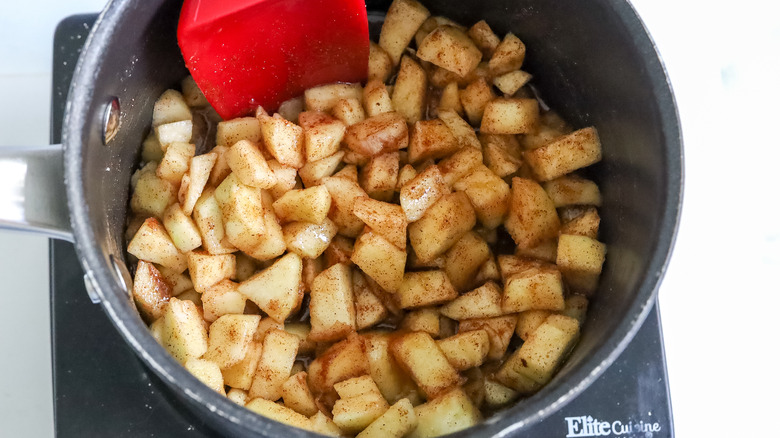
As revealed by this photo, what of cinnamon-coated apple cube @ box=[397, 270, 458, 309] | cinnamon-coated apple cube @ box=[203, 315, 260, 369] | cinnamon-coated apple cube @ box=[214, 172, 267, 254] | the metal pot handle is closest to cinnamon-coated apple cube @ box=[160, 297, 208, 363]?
cinnamon-coated apple cube @ box=[203, 315, 260, 369]

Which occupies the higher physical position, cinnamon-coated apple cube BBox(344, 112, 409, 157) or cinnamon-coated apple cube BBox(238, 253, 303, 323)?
cinnamon-coated apple cube BBox(344, 112, 409, 157)

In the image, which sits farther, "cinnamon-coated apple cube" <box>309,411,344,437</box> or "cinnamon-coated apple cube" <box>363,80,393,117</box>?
"cinnamon-coated apple cube" <box>363,80,393,117</box>

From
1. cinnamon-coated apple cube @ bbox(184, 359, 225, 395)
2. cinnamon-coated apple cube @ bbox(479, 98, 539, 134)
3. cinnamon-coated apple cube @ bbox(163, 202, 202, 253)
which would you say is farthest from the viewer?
cinnamon-coated apple cube @ bbox(479, 98, 539, 134)

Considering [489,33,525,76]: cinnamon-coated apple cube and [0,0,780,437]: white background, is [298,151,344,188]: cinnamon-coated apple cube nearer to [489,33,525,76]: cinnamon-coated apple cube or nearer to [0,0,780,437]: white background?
[489,33,525,76]: cinnamon-coated apple cube

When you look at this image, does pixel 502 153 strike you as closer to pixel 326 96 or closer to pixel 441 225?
pixel 441 225

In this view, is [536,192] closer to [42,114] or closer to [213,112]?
[213,112]

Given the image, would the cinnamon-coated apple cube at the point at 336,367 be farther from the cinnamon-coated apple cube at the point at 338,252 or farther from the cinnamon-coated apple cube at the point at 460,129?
the cinnamon-coated apple cube at the point at 460,129

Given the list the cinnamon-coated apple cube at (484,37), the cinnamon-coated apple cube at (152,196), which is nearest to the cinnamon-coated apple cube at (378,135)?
the cinnamon-coated apple cube at (484,37)
